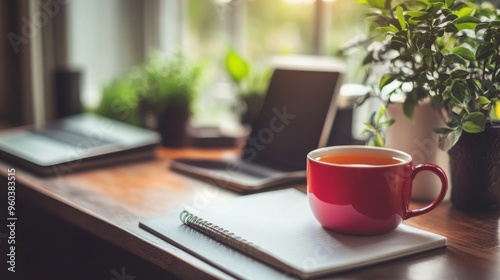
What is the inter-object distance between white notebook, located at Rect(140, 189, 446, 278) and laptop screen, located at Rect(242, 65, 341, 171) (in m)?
0.33

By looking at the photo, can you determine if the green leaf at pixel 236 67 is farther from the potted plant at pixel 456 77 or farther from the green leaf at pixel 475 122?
the green leaf at pixel 475 122

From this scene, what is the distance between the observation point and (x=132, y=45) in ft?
7.50

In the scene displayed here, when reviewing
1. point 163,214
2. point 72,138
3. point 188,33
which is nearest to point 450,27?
point 163,214

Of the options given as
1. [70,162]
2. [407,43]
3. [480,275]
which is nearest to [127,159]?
[70,162]

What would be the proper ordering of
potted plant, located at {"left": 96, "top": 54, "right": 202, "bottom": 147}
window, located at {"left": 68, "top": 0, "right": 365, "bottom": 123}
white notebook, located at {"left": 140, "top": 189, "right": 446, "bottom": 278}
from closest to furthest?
white notebook, located at {"left": 140, "top": 189, "right": 446, "bottom": 278}, potted plant, located at {"left": 96, "top": 54, "right": 202, "bottom": 147}, window, located at {"left": 68, "top": 0, "right": 365, "bottom": 123}

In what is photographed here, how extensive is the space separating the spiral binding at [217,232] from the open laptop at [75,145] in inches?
19.4

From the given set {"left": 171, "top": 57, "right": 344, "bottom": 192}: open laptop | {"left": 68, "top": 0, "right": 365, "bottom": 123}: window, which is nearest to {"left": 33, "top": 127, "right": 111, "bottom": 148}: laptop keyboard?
{"left": 171, "top": 57, "right": 344, "bottom": 192}: open laptop

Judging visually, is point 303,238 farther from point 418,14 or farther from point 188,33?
point 188,33

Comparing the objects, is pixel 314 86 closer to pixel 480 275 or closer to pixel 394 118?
pixel 394 118

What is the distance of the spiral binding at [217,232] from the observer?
89cm

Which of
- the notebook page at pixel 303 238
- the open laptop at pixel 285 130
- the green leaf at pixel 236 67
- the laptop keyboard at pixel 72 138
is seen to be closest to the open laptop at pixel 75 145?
the laptop keyboard at pixel 72 138

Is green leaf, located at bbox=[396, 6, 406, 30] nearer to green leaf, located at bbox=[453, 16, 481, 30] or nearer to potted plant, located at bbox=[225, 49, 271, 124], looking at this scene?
green leaf, located at bbox=[453, 16, 481, 30]

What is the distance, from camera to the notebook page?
0.84m

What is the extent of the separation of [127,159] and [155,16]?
2.75 feet
